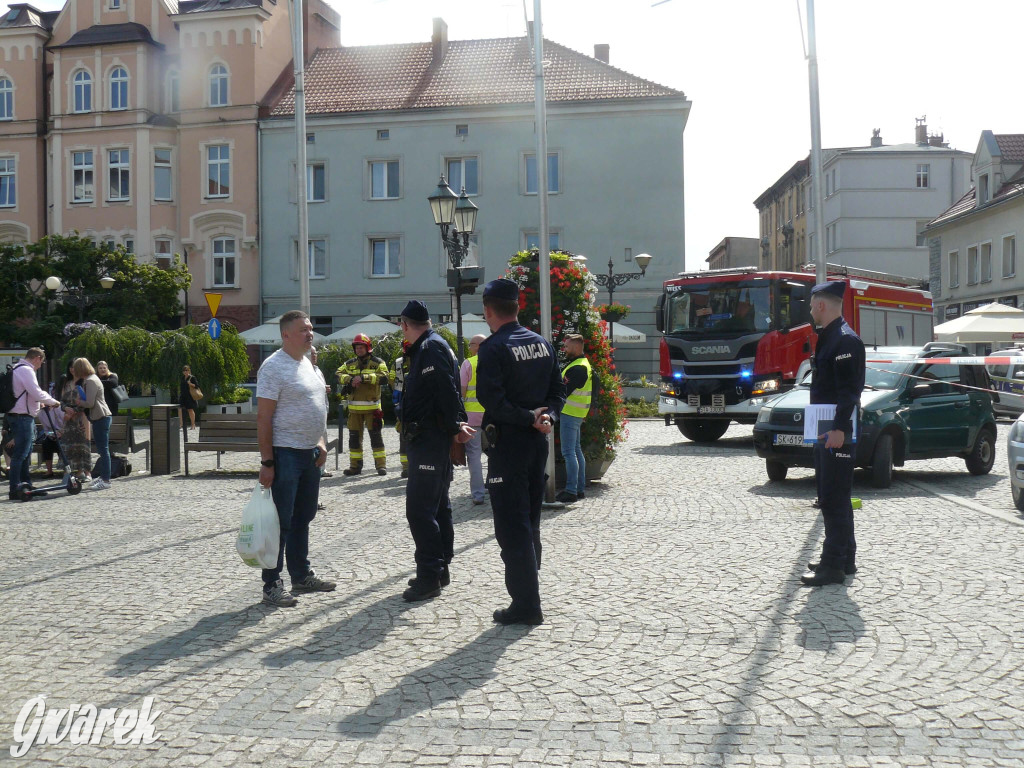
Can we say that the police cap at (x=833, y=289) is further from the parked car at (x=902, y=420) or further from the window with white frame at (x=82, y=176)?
the window with white frame at (x=82, y=176)

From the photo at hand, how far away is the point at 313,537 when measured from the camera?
9.20 m

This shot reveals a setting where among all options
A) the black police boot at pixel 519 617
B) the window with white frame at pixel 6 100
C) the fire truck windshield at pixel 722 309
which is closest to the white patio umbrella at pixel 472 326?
the fire truck windshield at pixel 722 309

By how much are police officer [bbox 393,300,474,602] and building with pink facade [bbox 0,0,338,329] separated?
118 ft

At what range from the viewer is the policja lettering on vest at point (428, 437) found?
6.54 m

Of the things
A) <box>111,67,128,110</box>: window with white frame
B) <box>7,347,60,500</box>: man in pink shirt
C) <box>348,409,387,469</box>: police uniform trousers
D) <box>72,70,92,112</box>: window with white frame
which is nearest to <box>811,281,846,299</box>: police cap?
<box>348,409,387,469</box>: police uniform trousers

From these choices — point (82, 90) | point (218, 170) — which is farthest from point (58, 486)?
point (82, 90)

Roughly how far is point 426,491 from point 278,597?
1091 mm

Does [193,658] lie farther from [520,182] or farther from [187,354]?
[520,182]

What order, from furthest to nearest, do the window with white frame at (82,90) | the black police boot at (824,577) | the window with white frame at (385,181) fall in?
the window with white frame at (82,90), the window with white frame at (385,181), the black police boot at (824,577)

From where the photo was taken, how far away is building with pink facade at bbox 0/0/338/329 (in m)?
41.0

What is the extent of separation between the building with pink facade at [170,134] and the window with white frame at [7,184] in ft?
5.79

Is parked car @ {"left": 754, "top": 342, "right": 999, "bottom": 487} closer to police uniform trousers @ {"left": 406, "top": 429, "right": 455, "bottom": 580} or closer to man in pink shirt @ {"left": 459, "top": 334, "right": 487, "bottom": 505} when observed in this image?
man in pink shirt @ {"left": 459, "top": 334, "right": 487, "bottom": 505}

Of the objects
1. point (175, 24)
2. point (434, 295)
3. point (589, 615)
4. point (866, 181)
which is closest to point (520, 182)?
point (434, 295)

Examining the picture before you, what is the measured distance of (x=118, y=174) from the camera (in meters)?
41.7
